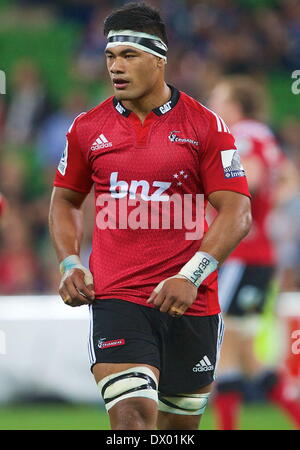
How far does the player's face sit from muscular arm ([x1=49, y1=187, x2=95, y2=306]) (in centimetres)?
61

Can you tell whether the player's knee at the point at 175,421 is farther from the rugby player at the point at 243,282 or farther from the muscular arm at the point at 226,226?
the rugby player at the point at 243,282

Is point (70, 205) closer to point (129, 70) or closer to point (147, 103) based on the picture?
point (147, 103)

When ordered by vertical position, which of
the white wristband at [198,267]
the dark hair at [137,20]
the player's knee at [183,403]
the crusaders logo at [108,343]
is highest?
the dark hair at [137,20]

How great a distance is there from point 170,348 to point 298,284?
21.1 feet

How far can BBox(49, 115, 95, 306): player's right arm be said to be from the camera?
15.6ft

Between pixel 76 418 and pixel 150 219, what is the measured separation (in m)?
4.02

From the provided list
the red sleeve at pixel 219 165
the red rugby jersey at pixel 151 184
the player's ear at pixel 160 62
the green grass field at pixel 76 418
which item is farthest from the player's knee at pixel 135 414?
the green grass field at pixel 76 418

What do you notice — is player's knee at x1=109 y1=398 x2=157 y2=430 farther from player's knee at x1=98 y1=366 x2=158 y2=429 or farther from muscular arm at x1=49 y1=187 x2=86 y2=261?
Answer: muscular arm at x1=49 y1=187 x2=86 y2=261

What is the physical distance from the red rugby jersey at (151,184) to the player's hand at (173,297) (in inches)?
8.8

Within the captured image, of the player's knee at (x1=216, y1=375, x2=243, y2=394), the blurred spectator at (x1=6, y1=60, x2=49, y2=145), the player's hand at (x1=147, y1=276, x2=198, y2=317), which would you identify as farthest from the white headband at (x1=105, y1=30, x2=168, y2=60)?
the blurred spectator at (x1=6, y1=60, x2=49, y2=145)

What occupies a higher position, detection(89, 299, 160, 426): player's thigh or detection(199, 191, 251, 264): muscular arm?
detection(199, 191, 251, 264): muscular arm

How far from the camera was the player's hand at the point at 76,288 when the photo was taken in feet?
15.1
